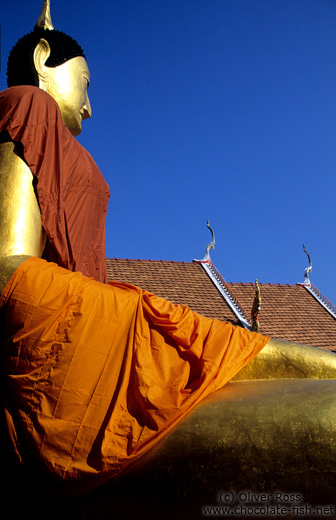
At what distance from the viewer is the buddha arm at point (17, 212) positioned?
1.88 m

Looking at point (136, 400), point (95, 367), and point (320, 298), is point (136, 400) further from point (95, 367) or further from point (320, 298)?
point (320, 298)

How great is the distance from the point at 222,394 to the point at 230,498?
14.3 inches

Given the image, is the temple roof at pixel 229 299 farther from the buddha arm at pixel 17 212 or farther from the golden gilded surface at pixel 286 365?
the buddha arm at pixel 17 212

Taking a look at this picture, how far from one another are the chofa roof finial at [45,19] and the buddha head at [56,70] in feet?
0.51

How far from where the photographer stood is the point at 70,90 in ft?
9.11

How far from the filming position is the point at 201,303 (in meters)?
12.0

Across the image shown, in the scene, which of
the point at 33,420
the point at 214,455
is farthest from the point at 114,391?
the point at 214,455

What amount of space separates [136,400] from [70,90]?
195cm

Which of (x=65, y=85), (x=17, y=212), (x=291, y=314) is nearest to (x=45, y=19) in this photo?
(x=65, y=85)

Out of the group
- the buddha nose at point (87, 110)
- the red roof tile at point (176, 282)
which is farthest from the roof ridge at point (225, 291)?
the buddha nose at point (87, 110)

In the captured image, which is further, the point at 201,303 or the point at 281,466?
the point at 201,303

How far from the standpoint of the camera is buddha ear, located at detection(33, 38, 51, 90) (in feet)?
8.91

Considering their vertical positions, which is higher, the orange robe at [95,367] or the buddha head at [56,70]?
the buddha head at [56,70]

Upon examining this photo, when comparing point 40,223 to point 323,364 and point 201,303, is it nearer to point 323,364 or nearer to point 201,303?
point 323,364
